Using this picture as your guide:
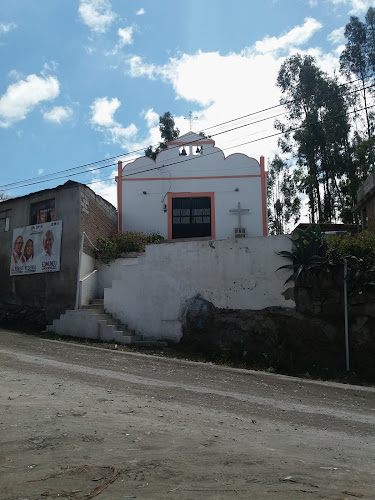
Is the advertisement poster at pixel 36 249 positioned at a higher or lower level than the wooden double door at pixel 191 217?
lower

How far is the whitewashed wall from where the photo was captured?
12.6 metres

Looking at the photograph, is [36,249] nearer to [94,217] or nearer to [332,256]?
[94,217]

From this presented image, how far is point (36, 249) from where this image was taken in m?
16.0

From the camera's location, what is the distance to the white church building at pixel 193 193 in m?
20.7

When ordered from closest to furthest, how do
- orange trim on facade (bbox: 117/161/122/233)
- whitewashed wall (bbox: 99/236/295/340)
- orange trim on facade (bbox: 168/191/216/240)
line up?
whitewashed wall (bbox: 99/236/295/340) → orange trim on facade (bbox: 117/161/122/233) → orange trim on facade (bbox: 168/191/216/240)

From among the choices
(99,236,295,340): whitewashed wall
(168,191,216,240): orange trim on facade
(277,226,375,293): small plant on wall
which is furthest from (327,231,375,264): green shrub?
(168,191,216,240): orange trim on facade

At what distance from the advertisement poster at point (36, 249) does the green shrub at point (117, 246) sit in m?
1.48

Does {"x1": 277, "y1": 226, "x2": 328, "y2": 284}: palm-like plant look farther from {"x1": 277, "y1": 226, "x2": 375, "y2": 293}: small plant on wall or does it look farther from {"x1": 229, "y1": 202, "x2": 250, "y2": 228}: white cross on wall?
{"x1": 229, "y1": 202, "x2": 250, "y2": 228}: white cross on wall

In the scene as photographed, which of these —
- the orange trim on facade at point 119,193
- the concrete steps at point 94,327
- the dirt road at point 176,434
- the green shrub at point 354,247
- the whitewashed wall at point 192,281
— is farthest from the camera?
the orange trim on facade at point 119,193

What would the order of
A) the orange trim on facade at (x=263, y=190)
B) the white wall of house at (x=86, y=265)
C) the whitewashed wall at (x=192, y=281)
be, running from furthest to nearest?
the orange trim on facade at (x=263, y=190) → the white wall of house at (x=86, y=265) → the whitewashed wall at (x=192, y=281)

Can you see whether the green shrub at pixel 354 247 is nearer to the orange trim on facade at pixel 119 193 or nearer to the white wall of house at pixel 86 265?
the white wall of house at pixel 86 265

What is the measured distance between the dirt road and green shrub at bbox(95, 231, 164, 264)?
5527mm

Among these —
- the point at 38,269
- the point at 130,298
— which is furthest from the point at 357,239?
the point at 38,269

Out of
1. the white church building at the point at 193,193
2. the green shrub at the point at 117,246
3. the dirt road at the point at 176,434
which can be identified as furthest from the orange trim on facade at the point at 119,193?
the dirt road at the point at 176,434
